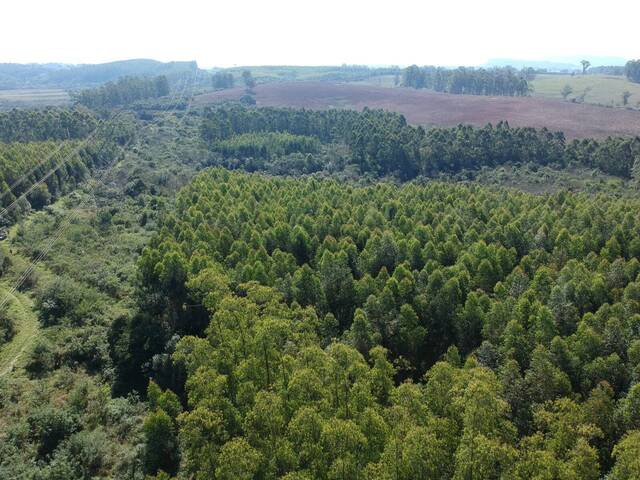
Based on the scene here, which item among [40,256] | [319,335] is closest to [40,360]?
[319,335]

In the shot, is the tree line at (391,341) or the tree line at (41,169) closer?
the tree line at (391,341)

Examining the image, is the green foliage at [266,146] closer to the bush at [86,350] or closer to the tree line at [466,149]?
the tree line at [466,149]

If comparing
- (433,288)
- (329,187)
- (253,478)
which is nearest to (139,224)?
(329,187)

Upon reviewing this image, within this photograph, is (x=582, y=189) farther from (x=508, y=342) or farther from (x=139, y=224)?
(x=139, y=224)

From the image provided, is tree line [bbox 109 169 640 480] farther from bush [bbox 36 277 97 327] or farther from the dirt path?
the dirt path

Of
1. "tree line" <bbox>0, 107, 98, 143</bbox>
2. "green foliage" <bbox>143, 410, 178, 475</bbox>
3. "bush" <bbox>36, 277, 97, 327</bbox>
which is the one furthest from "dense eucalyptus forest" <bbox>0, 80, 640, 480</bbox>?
"tree line" <bbox>0, 107, 98, 143</bbox>

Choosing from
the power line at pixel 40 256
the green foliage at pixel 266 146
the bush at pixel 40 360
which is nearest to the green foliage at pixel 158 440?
the bush at pixel 40 360
